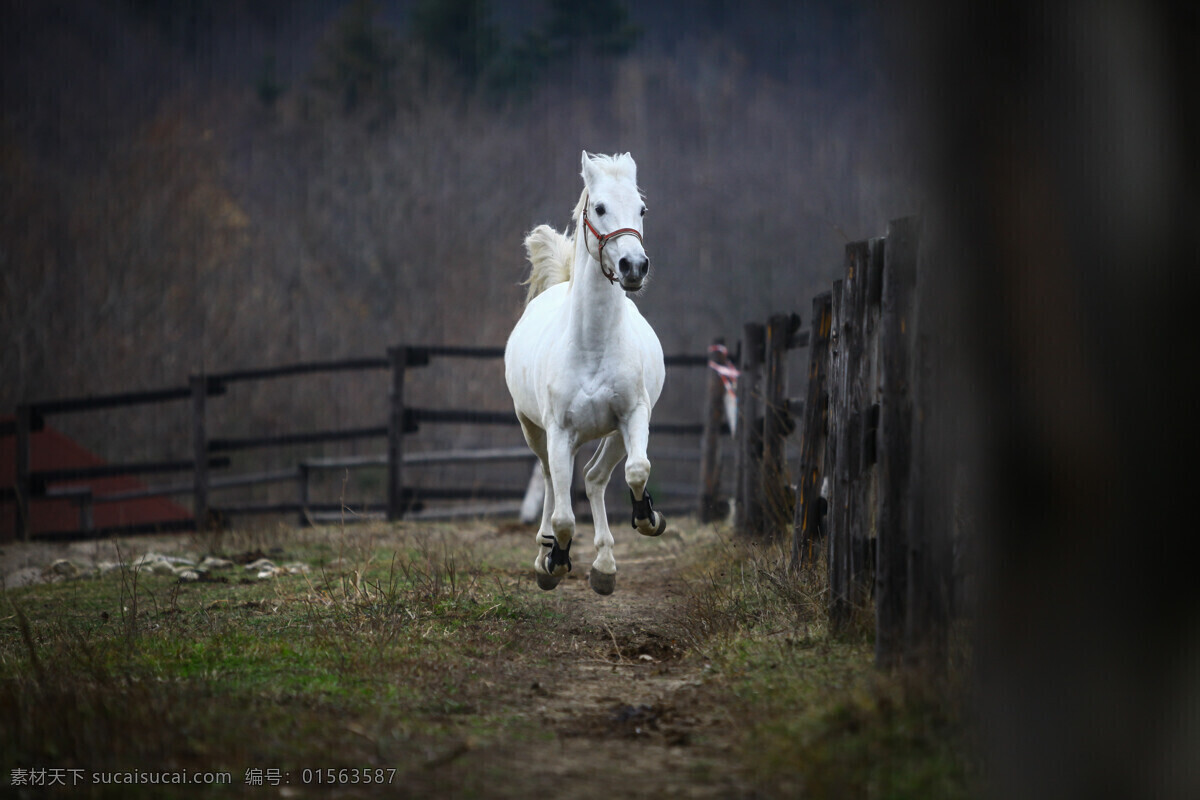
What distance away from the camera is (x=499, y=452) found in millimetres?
12086

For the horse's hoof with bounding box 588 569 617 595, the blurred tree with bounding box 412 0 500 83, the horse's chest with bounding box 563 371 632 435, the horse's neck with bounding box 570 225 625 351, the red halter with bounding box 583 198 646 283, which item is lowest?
the horse's hoof with bounding box 588 569 617 595

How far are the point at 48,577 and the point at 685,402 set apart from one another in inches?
763

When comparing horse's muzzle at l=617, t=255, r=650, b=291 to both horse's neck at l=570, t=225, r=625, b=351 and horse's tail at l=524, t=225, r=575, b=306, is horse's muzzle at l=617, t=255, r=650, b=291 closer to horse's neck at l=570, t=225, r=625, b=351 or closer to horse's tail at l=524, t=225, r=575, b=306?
horse's neck at l=570, t=225, r=625, b=351

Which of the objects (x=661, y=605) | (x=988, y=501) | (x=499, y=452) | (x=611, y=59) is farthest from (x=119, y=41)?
(x=988, y=501)

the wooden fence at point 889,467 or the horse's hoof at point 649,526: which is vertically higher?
the wooden fence at point 889,467

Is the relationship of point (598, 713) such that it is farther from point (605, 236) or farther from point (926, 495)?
point (605, 236)

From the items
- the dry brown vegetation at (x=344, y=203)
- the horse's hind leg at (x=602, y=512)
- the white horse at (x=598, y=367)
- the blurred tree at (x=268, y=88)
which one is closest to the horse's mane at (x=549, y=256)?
the white horse at (x=598, y=367)

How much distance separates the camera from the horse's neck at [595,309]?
203 inches

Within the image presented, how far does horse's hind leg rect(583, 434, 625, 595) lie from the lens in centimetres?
530

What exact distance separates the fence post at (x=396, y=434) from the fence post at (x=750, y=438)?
4.22 metres

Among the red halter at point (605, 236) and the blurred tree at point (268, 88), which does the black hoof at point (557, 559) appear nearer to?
the red halter at point (605, 236)

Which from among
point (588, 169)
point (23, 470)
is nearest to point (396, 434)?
point (23, 470)

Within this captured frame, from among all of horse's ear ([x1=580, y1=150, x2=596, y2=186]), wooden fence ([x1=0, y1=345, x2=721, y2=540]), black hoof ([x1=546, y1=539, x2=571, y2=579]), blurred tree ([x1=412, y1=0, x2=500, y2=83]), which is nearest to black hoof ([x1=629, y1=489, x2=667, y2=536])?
black hoof ([x1=546, y1=539, x2=571, y2=579])

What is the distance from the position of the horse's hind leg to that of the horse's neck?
0.84m
